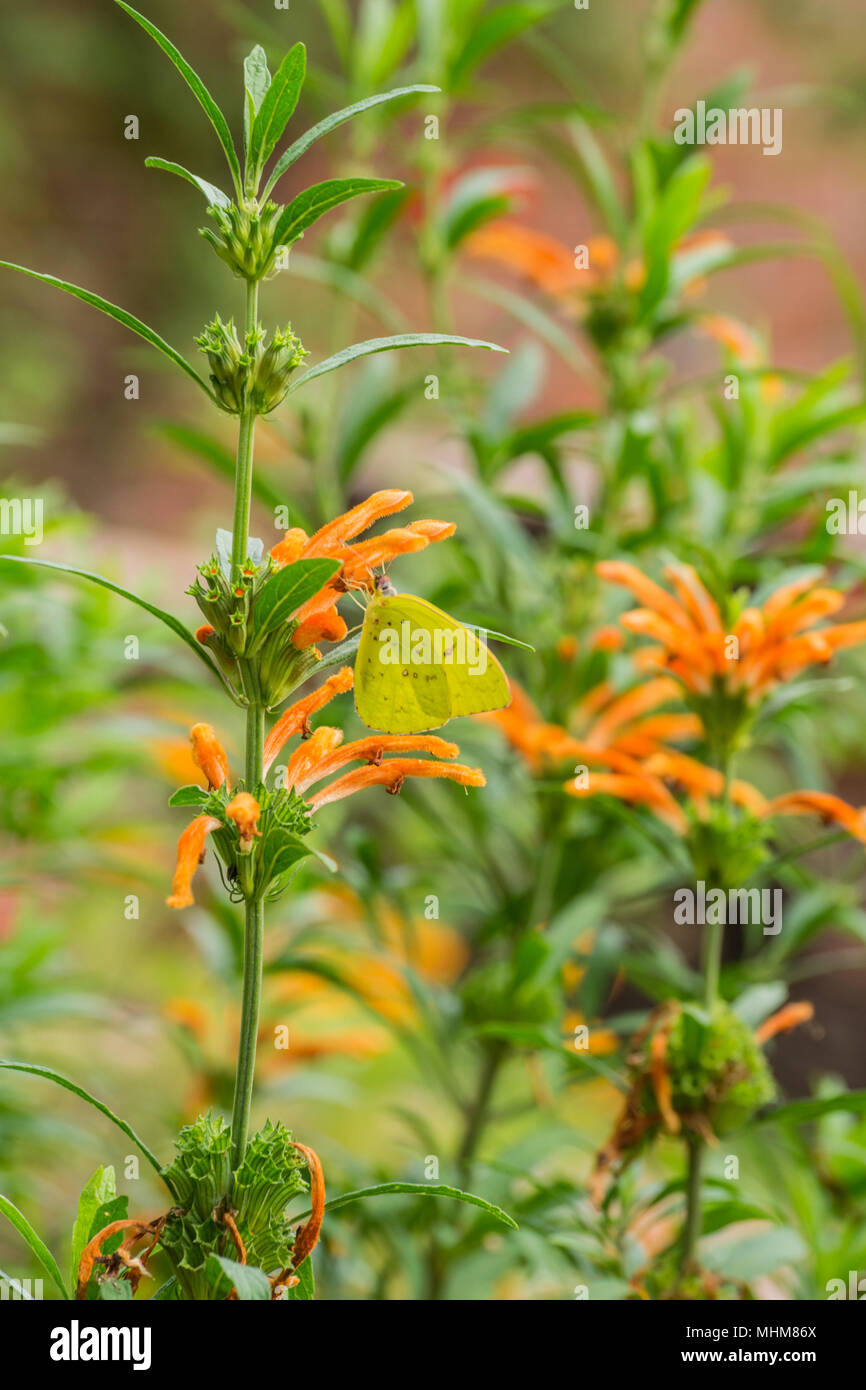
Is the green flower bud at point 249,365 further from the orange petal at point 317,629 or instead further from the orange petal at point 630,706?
the orange petal at point 630,706

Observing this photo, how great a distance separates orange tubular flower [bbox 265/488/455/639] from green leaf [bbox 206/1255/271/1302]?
0.27 metres

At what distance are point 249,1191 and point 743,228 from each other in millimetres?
5560

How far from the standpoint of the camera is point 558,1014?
1048 millimetres

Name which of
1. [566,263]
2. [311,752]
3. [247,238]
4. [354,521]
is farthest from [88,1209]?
[566,263]

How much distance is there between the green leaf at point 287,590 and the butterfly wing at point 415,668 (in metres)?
0.04

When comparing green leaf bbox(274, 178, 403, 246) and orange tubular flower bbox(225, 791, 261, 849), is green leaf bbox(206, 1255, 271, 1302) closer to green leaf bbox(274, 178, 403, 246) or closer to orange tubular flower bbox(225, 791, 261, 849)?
orange tubular flower bbox(225, 791, 261, 849)

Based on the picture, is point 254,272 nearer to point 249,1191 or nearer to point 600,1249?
point 249,1191

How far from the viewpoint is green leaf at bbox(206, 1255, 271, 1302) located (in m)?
0.47

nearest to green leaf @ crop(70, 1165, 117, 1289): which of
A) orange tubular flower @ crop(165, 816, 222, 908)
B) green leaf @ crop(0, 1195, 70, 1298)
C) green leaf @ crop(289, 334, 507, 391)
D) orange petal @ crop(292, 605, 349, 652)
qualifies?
green leaf @ crop(0, 1195, 70, 1298)

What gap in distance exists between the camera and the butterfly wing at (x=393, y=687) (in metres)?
0.53

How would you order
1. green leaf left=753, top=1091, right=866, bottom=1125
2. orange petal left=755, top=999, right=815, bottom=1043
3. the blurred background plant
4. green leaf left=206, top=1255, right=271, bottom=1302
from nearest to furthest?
green leaf left=206, top=1255, right=271, bottom=1302
green leaf left=753, top=1091, right=866, bottom=1125
orange petal left=755, top=999, right=815, bottom=1043
the blurred background plant

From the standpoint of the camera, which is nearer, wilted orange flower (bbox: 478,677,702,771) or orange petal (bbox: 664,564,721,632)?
orange petal (bbox: 664,564,721,632)

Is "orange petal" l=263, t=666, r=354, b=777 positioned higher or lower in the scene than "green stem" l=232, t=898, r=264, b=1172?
higher
